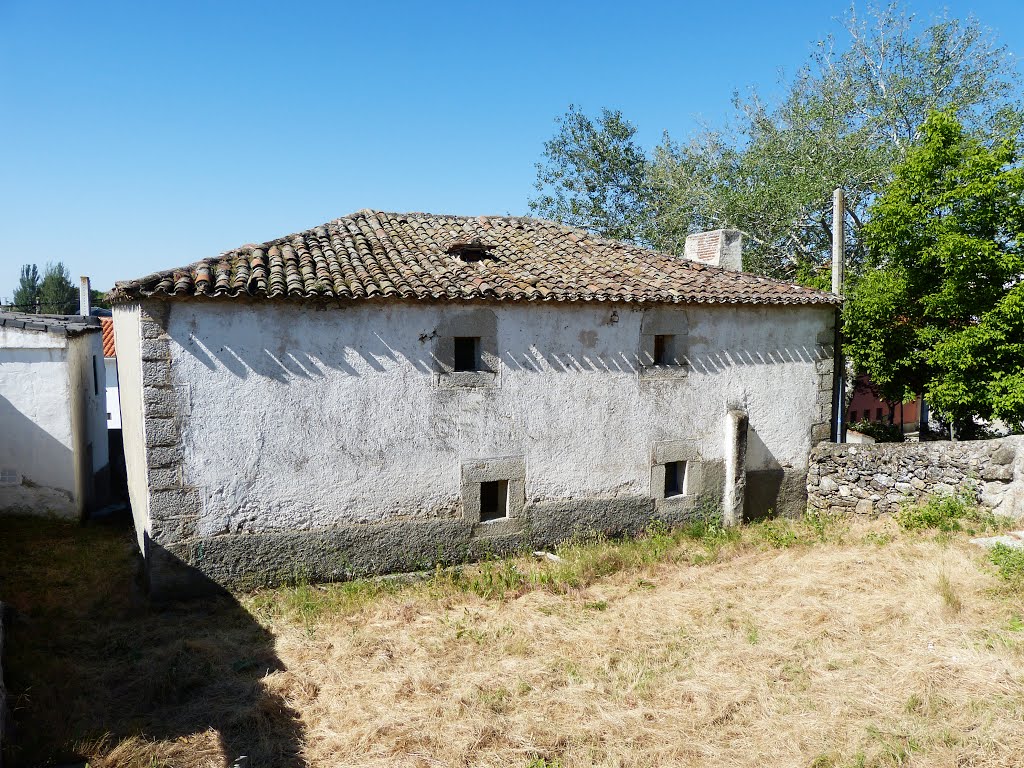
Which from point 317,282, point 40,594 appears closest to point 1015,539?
point 317,282

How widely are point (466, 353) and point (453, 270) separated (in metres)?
1.15

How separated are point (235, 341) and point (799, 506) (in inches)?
355

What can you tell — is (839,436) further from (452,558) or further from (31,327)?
(31,327)

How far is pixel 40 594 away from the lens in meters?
8.67

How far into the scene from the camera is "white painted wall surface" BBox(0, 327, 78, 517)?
11570 mm

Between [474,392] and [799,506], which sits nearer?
[474,392]

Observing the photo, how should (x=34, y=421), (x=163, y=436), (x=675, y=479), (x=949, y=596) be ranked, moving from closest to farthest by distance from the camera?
(x=949, y=596)
(x=163, y=436)
(x=675, y=479)
(x=34, y=421)

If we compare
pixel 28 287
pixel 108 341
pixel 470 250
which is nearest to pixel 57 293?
pixel 28 287

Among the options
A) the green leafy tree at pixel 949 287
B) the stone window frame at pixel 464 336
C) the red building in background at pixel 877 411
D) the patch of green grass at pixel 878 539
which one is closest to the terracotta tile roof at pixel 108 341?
the stone window frame at pixel 464 336

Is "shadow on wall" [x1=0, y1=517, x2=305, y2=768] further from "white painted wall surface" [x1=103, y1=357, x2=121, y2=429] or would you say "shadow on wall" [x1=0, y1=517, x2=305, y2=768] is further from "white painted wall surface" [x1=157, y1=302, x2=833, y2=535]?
"white painted wall surface" [x1=103, y1=357, x2=121, y2=429]

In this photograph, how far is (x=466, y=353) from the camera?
31.2 ft

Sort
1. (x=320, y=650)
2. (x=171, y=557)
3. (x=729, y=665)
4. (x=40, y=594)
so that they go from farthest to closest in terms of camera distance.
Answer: (x=40, y=594), (x=171, y=557), (x=320, y=650), (x=729, y=665)

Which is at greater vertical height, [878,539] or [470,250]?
[470,250]

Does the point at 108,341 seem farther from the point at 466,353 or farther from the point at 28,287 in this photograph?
the point at 28,287
